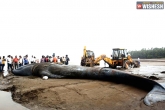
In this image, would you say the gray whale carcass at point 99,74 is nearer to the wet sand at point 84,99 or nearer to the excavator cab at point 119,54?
the wet sand at point 84,99

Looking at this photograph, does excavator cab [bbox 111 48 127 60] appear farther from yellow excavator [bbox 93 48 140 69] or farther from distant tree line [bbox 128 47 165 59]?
distant tree line [bbox 128 47 165 59]

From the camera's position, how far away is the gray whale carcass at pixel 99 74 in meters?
4.96

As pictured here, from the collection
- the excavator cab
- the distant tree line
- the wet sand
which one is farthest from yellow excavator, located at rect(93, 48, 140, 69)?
the distant tree line

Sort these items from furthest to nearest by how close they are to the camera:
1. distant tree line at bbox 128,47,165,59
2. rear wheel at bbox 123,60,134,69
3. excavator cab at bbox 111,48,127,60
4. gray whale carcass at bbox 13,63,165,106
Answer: distant tree line at bbox 128,47,165,59, excavator cab at bbox 111,48,127,60, rear wheel at bbox 123,60,134,69, gray whale carcass at bbox 13,63,165,106

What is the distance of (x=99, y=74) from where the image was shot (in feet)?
27.1

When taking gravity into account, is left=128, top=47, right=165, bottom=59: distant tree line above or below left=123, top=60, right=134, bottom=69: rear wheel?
above

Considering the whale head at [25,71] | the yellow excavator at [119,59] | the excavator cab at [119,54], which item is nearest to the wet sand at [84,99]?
the whale head at [25,71]

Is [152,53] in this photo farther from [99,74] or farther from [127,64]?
[99,74]

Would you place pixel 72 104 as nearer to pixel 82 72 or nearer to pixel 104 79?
pixel 104 79

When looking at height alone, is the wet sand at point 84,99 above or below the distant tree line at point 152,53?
below

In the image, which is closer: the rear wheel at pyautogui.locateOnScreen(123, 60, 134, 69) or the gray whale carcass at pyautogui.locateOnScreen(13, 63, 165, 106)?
the gray whale carcass at pyautogui.locateOnScreen(13, 63, 165, 106)

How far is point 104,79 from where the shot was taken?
26.7 ft

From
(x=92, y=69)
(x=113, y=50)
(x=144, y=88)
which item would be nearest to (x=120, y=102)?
(x=144, y=88)

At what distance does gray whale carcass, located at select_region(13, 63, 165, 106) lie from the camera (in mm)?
4963
